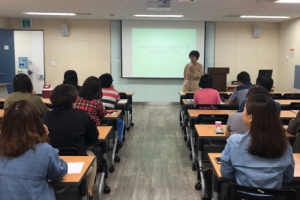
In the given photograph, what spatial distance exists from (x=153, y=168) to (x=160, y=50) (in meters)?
5.69

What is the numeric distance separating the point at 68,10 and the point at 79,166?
576 centimetres

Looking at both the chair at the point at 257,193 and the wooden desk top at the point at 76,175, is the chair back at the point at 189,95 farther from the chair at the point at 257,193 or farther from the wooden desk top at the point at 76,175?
the chair at the point at 257,193

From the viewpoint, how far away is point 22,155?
177 centimetres

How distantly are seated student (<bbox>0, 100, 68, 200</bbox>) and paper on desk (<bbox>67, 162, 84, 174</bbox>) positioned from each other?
378 millimetres

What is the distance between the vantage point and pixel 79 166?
2.30 meters

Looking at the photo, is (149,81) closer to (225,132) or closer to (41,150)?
(225,132)

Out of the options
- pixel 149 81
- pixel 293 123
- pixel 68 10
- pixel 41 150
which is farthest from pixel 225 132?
pixel 149 81

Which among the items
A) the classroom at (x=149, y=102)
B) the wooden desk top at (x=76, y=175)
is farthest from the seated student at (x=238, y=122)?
the wooden desk top at (x=76, y=175)

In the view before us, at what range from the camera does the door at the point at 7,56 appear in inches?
348

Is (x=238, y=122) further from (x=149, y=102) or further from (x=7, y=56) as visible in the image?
(x=7, y=56)

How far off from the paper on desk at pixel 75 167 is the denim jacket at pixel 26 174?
362 mm

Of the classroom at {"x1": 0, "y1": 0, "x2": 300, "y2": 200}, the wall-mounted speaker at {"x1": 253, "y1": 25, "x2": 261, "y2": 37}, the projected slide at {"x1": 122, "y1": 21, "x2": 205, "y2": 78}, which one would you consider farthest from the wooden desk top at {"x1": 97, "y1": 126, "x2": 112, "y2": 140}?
the wall-mounted speaker at {"x1": 253, "y1": 25, "x2": 261, "y2": 37}

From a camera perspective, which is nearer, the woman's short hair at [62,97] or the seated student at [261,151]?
the seated student at [261,151]

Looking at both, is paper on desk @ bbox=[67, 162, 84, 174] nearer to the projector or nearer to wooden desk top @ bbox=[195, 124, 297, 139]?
wooden desk top @ bbox=[195, 124, 297, 139]
